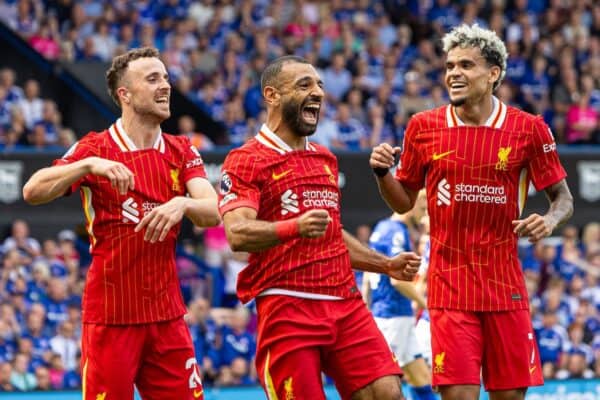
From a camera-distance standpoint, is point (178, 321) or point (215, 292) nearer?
point (178, 321)

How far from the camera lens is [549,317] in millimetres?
17594

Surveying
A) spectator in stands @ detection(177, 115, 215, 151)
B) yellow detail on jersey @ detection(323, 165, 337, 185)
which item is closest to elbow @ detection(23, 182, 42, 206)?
yellow detail on jersey @ detection(323, 165, 337, 185)

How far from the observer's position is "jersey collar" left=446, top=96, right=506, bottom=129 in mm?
9156

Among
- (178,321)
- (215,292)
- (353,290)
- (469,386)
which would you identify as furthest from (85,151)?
(215,292)

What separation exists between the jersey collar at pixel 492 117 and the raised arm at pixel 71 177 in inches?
80.0

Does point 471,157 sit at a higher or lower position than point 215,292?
higher

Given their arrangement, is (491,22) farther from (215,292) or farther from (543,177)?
(543,177)

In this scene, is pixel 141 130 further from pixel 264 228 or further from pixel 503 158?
pixel 503 158

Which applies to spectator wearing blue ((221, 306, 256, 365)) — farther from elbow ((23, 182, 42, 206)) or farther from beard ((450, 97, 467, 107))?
elbow ((23, 182, 42, 206))

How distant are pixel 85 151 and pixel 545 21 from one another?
1706 centimetres

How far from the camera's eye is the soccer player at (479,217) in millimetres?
9000

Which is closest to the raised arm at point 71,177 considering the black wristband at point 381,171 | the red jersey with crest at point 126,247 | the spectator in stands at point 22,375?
the red jersey with crest at point 126,247

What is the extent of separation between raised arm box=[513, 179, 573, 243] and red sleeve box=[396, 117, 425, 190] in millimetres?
728

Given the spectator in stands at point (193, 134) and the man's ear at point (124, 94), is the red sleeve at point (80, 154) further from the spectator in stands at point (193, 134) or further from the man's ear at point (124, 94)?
the spectator in stands at point (193, 134)
